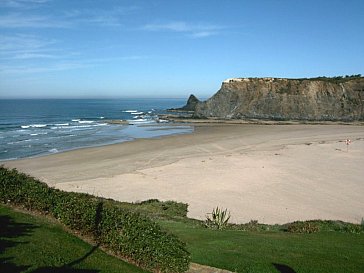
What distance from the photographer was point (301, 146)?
119 ft

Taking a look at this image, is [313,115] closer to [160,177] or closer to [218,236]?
[160,177]

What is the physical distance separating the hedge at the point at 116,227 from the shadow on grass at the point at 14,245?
54 centimetres

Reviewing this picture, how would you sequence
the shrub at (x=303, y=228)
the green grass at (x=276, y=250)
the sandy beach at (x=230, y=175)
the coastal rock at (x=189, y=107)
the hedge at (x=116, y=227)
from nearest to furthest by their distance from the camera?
the hedge at (x=116, y=227) → the green grass at (x=276, y=250) → the shrub at (x=303, y=228) → the sandy beach at (x=230, y=175) → the coastal rock at (x=189, y=107)

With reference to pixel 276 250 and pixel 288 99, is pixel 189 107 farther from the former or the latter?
pixel 276 250

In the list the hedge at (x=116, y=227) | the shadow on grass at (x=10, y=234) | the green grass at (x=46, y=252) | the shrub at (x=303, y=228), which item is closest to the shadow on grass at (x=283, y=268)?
the hedge at (x=116, y=227)

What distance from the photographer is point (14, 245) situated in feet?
23.4

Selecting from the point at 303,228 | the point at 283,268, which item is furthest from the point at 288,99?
the point at 283,268

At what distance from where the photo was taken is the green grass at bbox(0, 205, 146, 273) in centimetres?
643

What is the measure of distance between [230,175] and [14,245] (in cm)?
1749

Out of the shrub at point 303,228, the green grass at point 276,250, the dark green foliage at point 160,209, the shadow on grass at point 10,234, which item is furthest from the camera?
the dark green foliage at point 160,209

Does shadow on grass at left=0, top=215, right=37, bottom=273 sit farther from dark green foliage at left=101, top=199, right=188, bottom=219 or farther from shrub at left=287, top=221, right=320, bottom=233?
shrub at left=287, top=221, right=320, bottom=233

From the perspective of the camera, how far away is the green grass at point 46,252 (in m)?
6.43

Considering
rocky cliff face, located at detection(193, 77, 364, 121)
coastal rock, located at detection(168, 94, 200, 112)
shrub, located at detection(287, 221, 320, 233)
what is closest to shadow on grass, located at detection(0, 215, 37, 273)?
shrub, located at detection(287, 221, 320, 233)

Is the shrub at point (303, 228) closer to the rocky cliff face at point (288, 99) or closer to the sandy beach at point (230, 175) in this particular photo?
the sandy beach at point (230, 175)
